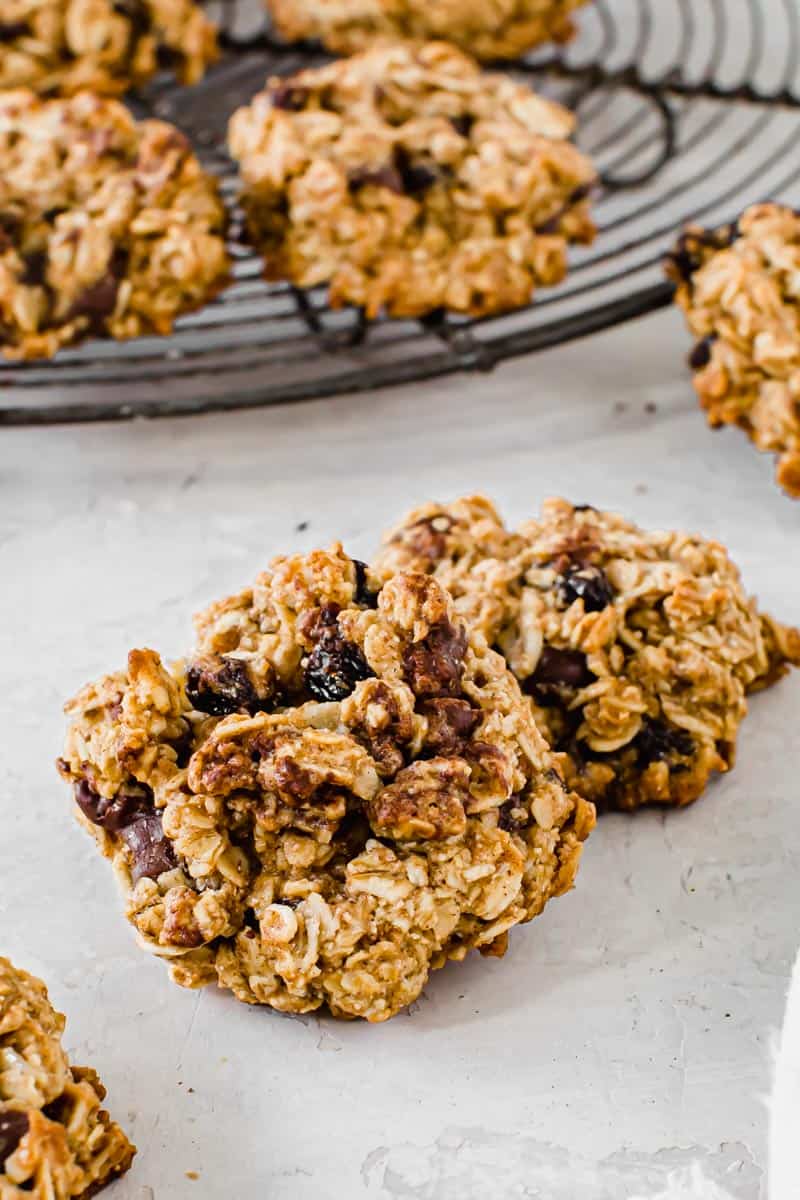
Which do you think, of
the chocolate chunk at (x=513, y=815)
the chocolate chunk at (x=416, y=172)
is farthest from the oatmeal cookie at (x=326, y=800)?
the chocolate chunk at (x=416, y=172)

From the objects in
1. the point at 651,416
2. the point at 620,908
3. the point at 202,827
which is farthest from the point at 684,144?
the point at 202,827

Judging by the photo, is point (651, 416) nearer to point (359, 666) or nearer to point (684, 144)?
point (684, 144)

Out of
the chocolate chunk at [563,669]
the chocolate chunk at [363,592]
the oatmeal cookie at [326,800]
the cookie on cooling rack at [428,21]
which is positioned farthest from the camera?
the cookie on cooling rack at [428,21]

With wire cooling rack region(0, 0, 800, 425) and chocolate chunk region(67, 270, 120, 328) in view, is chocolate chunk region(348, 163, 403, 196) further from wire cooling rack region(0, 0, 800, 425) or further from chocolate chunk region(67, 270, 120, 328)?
chocolate chunk region(67, 270, 120, 328)

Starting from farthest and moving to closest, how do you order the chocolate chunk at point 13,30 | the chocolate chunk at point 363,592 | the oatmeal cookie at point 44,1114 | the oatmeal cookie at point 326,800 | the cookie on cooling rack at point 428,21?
1. the cookie on cooling rack at point 428,21
2. the chocolate chunk at point 13,30
3. the chocolate chunk at point 363,592
4. the oatmeal cookie at point 326,800
5. the oatmeal cookie at point 44,1114

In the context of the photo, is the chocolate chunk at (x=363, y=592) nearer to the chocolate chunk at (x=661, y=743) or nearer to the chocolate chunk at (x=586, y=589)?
the chocolate chunk at (x=586, y=589)

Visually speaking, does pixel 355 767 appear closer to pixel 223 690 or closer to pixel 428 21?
pixel 223 690
